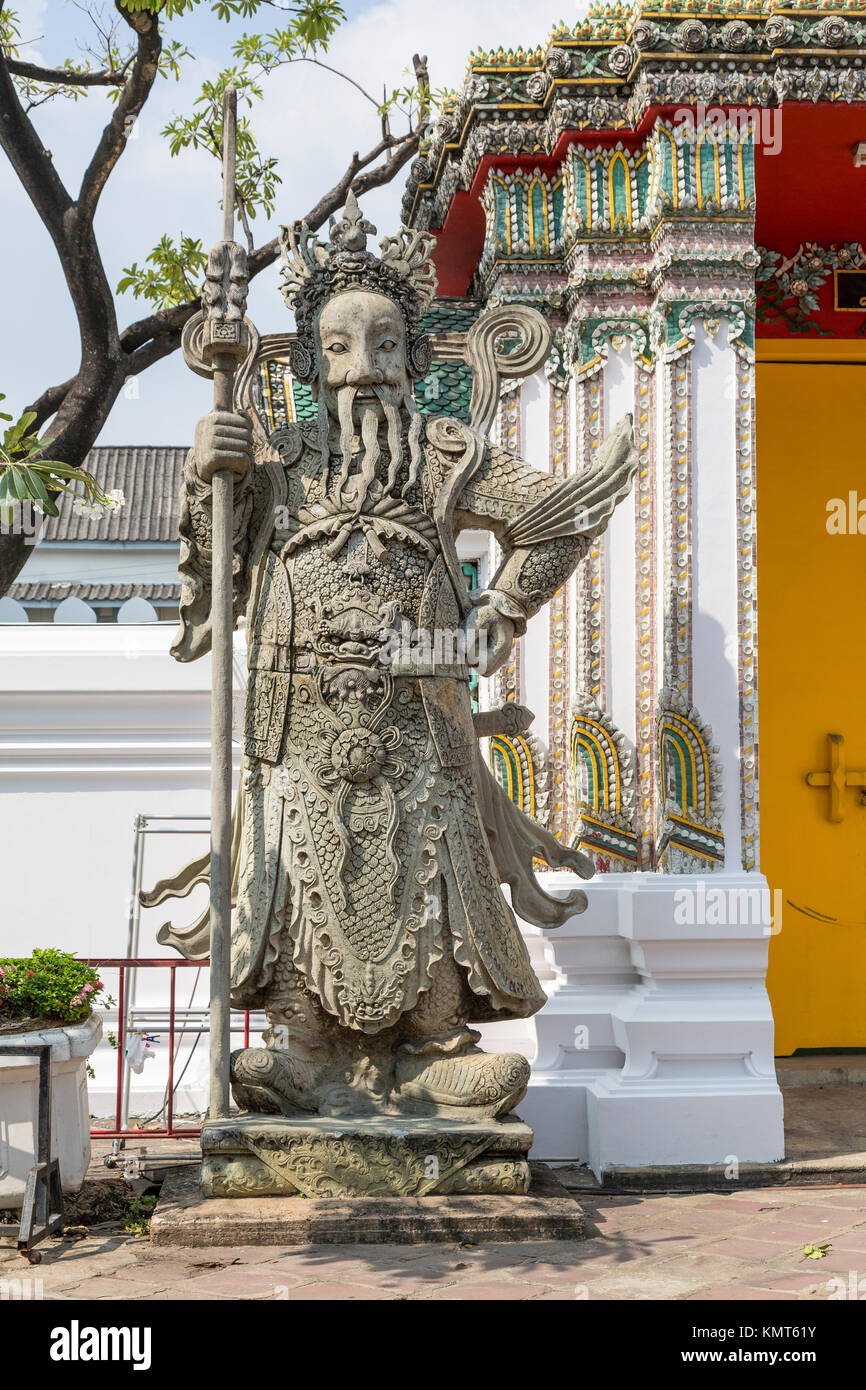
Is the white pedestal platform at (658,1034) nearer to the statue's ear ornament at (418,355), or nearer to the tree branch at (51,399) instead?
the statue's ear ornament at (418,355)

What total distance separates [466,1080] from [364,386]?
7.03ft

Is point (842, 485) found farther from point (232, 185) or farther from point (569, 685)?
point (232, 185)

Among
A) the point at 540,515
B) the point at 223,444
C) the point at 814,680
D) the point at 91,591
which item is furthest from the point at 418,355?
the point at 91,591

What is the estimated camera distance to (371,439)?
14.9 feet

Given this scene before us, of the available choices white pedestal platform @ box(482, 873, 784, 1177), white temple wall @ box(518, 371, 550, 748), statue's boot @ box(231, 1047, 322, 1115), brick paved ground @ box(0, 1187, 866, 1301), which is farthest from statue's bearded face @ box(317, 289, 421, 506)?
brick paved ground @ box(0, 1187, 866, 1301)

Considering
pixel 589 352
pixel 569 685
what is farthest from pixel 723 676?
pixel 589 352

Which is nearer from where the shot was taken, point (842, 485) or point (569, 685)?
point (569, 685)

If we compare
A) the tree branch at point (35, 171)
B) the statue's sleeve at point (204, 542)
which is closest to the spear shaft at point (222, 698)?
the statue's sleeve at point (204, 542)

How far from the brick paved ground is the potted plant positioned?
245 mm

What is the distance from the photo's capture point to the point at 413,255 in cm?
466

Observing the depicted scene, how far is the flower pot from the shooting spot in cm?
420

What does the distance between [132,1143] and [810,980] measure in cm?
334

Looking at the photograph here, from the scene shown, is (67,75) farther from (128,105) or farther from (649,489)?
(649,489)

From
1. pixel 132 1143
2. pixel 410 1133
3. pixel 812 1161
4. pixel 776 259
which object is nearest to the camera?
pixel 410 1133
